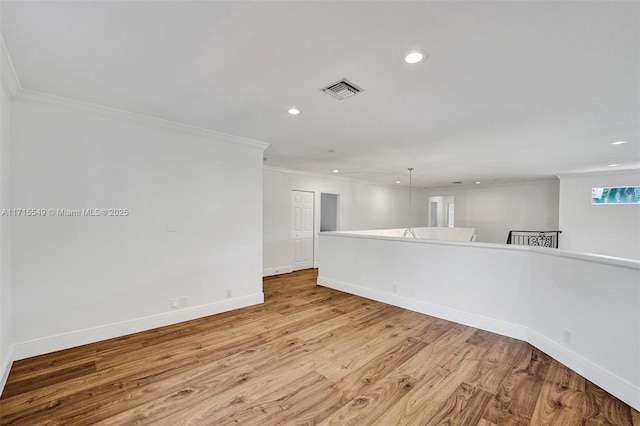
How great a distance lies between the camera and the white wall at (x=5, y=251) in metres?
2.30

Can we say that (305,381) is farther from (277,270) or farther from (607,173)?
(607,173)

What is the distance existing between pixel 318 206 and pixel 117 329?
206 inches

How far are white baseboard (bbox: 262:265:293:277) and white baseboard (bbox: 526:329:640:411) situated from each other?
16.0 feet

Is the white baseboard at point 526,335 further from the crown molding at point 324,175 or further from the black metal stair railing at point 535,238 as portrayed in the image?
the black metal stair railing at point 535,238

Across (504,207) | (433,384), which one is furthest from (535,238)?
(433,384)

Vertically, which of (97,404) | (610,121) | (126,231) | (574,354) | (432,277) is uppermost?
(610,121)

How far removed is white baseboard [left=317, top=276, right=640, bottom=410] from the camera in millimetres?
2122

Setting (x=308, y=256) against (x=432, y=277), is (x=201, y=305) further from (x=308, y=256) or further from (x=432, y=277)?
(x=308, y=256)

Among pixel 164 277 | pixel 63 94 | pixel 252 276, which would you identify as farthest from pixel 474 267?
pixel 63 94

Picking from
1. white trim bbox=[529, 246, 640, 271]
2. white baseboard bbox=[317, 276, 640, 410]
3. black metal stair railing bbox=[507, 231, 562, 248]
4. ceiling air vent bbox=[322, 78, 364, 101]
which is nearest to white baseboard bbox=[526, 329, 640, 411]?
white baseboard bbox=[317, 276, 640, 410]

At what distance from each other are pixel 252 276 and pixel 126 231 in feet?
5.99

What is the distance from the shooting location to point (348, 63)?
207 cm

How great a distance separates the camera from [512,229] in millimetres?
9219

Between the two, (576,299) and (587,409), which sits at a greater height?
(576,299)
